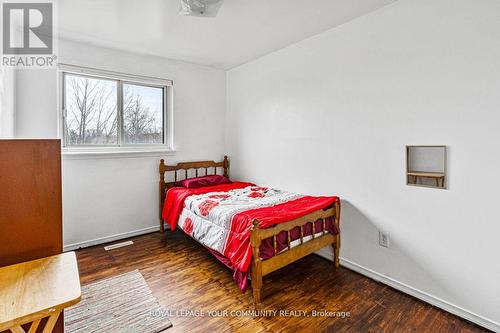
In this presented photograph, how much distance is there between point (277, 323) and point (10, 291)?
1552 mm

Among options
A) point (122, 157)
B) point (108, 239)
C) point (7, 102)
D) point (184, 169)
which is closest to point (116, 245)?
point (108, 239)

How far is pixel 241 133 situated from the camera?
407 centimetres

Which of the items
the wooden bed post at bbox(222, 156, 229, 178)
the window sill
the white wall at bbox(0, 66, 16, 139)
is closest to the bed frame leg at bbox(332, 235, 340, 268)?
the wooden bed post at bbox(222, 156, 229, 178)

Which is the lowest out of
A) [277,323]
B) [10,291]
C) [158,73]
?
[277,323]

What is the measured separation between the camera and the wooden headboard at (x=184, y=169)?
3.63 meters

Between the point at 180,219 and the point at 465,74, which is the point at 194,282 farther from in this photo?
the point at 465,74

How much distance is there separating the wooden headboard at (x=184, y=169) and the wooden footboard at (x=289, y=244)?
2087 millimetres

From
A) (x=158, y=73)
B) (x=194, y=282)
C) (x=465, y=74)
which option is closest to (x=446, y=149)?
(x=465, y=74)

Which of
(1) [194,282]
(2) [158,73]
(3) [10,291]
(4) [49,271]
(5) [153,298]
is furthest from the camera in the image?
(2) [158,73]

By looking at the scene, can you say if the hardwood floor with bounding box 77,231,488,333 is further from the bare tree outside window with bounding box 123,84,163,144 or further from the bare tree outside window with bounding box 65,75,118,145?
the bare tree outside window with bounding box 123,84,163,144

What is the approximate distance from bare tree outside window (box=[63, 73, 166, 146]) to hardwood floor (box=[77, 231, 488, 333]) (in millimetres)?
1436

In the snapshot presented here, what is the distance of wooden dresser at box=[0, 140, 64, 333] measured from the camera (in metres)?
1.17

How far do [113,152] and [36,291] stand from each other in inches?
100

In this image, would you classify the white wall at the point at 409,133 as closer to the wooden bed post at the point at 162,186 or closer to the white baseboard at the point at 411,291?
the white baseboard at the point at 411,291
